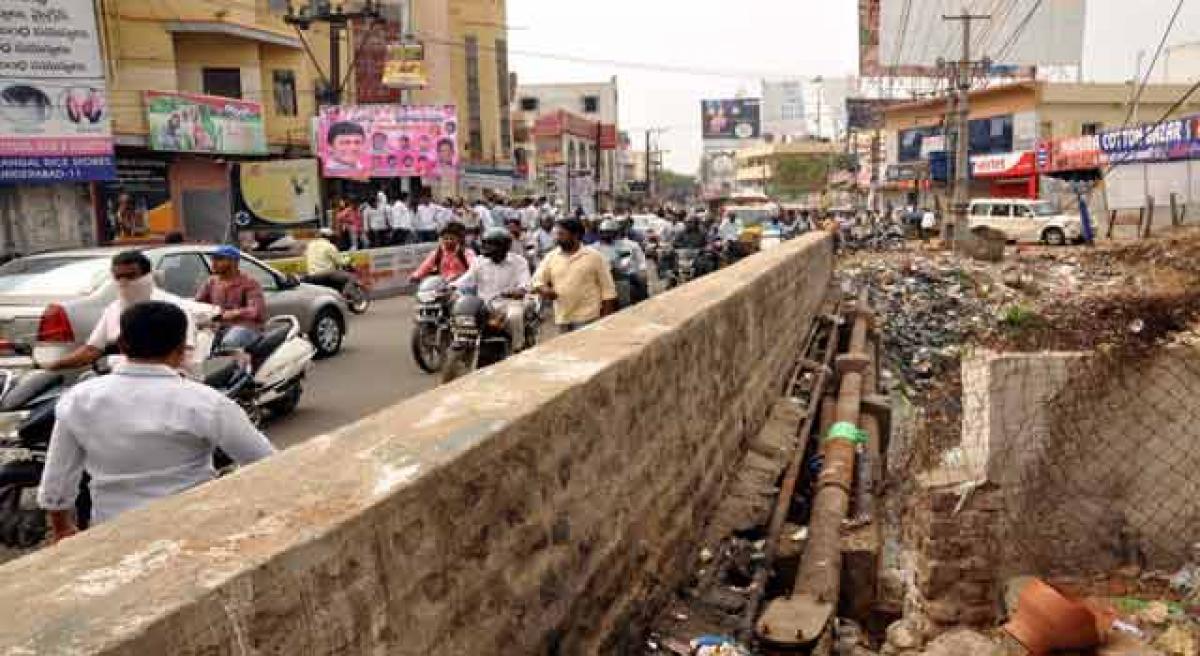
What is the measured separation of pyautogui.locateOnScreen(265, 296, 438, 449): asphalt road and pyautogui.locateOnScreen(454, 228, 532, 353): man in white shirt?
1.14 meters

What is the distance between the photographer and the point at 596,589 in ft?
10.6

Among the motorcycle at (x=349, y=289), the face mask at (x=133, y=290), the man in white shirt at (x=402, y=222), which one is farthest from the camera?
the man in white shirt at (x=402, y=222)

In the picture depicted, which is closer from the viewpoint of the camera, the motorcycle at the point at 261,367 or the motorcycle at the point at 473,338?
the motorcycle at the point at 261,367

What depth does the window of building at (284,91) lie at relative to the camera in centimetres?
2983

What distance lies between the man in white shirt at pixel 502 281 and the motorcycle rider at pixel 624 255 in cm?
349

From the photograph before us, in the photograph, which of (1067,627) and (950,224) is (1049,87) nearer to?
(950,224)

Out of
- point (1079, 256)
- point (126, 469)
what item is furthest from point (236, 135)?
point (126, 469)

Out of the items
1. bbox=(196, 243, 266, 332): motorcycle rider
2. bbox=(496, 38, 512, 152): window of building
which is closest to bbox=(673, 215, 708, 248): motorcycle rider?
bbox=(196, 243, 266, 332): motorcycle rider

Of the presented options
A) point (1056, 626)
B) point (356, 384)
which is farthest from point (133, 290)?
point (1056, 626)

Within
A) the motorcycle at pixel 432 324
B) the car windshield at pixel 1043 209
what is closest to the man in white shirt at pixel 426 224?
the motorcycle at pixel 432 324

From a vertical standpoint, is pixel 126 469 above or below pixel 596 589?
above

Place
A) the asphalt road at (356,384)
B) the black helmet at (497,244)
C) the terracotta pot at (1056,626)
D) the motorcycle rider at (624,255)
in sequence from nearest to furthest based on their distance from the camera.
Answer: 1. the terracotta pot at (1056,626)
2. the asphalt road at (356,384)
3. the black helmet at (497,244)
4. the motorcycle rider at (624,255)

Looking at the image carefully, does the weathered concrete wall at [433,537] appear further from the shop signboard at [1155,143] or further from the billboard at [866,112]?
the billboard at [866,112]

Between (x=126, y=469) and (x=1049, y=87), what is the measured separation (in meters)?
49.7
